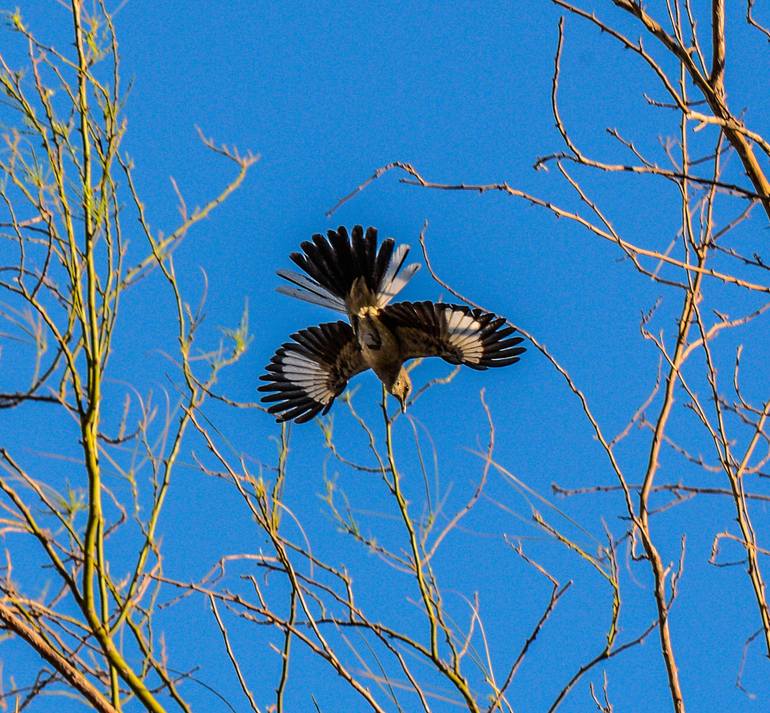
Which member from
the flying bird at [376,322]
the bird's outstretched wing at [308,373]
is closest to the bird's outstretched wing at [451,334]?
the flying bird at [376,322]

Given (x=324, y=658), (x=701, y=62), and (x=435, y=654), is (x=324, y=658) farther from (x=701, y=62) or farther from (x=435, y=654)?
(x=701, y=62)

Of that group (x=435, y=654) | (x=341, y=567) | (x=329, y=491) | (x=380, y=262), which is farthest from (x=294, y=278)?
(x=435, y=654)

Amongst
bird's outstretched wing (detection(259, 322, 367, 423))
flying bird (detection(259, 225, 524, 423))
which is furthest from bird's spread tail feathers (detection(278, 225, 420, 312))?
bird's outstretched wing (detection(259, 322, 367, 423))

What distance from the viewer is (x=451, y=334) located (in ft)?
16.2

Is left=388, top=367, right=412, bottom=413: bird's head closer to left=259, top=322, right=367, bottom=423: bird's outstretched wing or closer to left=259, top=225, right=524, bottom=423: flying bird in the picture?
left=259, top=225, right=524, bottom=423: flying bird

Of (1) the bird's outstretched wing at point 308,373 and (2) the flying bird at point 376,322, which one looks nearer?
(2) the flying bird at point 376,322

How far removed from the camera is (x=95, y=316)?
7.38 feet

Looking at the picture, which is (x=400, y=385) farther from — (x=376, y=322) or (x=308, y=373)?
(x=308, y=373)

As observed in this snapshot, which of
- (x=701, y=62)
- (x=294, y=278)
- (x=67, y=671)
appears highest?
(x=294, y=278)

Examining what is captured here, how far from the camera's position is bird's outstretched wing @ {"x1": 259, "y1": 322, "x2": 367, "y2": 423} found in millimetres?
5301

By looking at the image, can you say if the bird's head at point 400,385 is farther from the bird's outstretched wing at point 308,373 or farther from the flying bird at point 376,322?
the bird's outstretched wing at point 308,373

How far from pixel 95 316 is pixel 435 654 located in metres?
1.00

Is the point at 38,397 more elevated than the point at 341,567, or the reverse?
the point at 38,397

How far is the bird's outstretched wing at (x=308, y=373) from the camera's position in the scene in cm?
530
